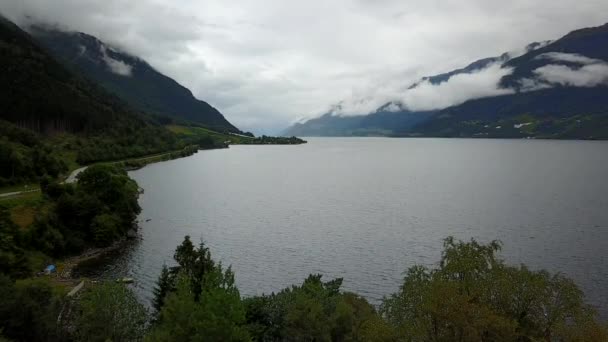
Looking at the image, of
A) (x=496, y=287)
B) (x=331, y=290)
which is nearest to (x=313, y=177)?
(x=331, y=290)

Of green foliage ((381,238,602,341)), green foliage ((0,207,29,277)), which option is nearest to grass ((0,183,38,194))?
green foliage ((0,207,29,277))

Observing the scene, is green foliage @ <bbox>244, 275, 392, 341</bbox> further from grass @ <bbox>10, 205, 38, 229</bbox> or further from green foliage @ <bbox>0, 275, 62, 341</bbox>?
grass @ <bbox>10, 205, 38, 229</bbox>

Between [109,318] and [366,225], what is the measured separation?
7144 centimetres

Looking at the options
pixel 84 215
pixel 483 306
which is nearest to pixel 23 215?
pixel 84 215

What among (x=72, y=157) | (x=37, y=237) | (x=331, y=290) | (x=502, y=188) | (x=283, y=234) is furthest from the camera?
(x=72, y=157)

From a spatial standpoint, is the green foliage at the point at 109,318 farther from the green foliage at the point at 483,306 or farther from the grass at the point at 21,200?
the grass at the point at 21,200

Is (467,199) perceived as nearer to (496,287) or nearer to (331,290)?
(331,290)

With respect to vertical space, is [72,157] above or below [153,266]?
above

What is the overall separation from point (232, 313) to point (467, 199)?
11219 centimetres

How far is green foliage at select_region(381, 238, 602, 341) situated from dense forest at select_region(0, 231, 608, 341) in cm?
8

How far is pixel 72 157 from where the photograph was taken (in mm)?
179625

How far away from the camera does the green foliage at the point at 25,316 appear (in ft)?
126

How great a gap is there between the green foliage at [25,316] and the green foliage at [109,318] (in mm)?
2606

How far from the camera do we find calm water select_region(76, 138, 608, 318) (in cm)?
7201
